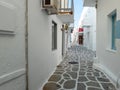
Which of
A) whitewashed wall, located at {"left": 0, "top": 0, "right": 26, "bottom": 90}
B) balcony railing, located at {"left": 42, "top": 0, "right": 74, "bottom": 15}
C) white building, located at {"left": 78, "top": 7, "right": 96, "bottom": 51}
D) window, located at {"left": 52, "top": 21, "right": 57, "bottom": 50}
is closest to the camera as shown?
whitewashed wall, located at {"left": 0, "top": 0, "right": 26, "bottom": 90}

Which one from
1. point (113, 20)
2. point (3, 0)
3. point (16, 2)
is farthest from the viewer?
point (113, 20)

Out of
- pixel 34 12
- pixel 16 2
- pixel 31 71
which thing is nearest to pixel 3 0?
pixel 16 2

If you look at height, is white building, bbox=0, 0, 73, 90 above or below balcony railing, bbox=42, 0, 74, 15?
below

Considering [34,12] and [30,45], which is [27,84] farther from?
[34,12]

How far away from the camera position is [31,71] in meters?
3.32

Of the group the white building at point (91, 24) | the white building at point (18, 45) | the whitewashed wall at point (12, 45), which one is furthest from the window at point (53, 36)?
the white building at point (91, 24)

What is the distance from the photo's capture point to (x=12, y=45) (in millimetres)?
2438

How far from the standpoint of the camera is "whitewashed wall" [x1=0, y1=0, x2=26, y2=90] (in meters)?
2.16

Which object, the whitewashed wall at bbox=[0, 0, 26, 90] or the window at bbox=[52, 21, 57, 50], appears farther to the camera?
the window at bbox=[52, 21, 57, 50]

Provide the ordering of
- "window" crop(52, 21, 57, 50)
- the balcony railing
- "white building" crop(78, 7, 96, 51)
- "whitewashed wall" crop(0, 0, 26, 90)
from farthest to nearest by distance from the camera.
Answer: "white building" crop(78, 7, 96, 51) → "window" crop(52, 21, 57, 50) → the balcony railing → "whitewashed wall" crop(0, 0, 26, 90)

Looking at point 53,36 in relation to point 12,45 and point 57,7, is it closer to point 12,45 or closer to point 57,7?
point 57,7

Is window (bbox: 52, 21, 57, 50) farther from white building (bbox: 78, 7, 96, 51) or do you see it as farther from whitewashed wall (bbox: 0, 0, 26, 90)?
white building (bbox: 78, 7, 96, 51)

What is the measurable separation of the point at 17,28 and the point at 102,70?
475 centimetres

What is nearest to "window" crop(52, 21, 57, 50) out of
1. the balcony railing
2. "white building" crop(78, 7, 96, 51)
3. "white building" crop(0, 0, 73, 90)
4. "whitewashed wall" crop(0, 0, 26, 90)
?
the balcony railing
